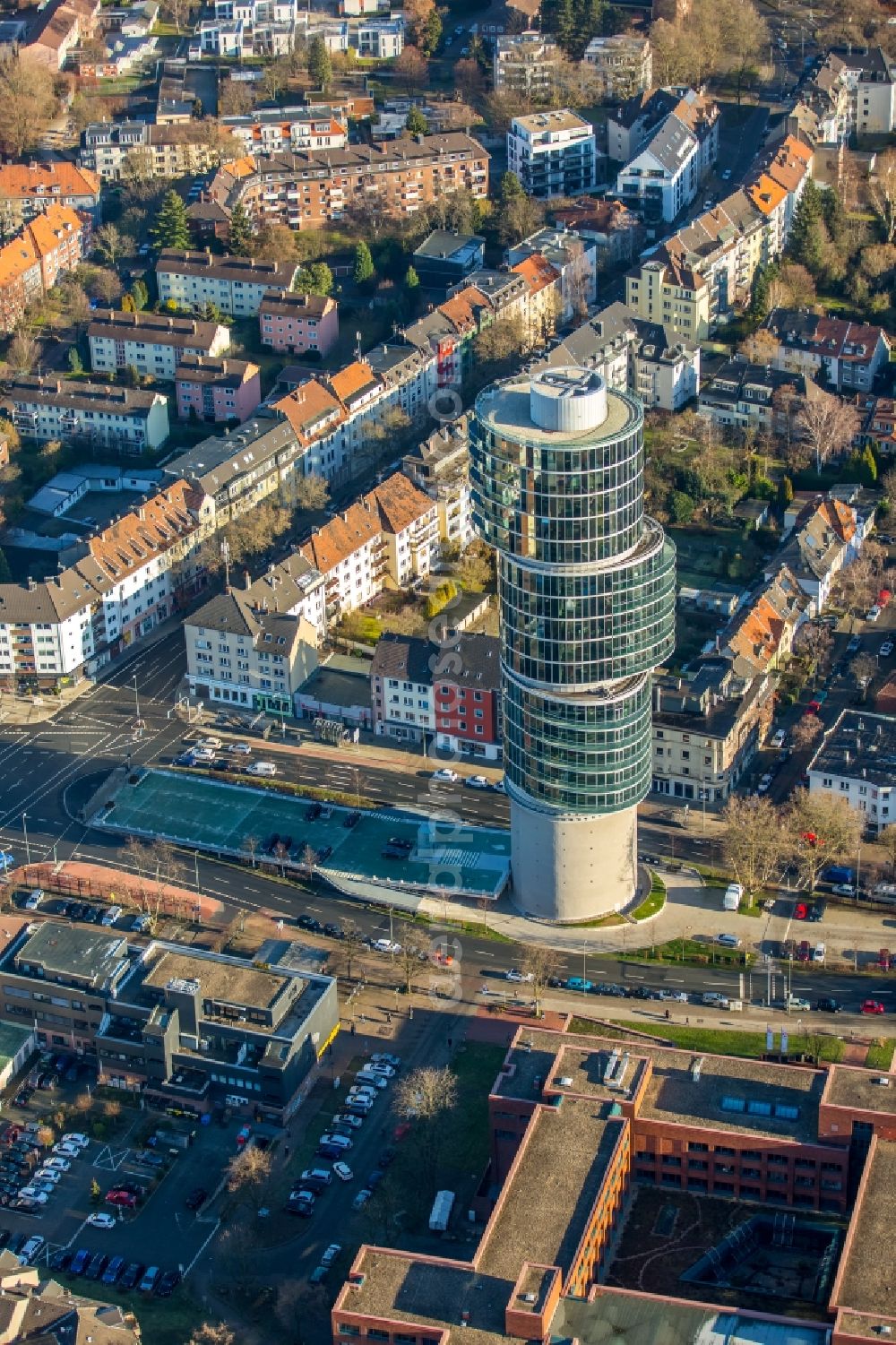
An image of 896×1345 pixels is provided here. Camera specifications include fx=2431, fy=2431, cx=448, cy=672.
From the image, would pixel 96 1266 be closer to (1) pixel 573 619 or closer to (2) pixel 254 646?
(1) pixel 573 619

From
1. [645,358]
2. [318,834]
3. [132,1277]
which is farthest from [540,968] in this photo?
[645,358]

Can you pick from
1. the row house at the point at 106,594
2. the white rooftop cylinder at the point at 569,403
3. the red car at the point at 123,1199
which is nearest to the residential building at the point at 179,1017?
the red car at the point at 123,1199

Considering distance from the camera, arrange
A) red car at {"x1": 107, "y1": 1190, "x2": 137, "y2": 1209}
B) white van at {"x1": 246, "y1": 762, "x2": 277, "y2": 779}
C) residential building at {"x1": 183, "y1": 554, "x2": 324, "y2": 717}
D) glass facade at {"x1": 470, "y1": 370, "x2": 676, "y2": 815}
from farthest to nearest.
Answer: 1. residential building at {"x1": 183, "y1": 554, "x2": 324, "y2": 717}
2. white van at {"x1": 246, "y1": 762, "x2": 277, "y2": 779}
3. glass facade at {"x1": 470, "y1": 370, "x2": 676, "y2": 815}
4. red car at {"x1": 107, "y1": 1190, "x2": 137, "y2": 1209}

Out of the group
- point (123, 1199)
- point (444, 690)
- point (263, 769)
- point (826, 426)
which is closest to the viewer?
point (123, 1199)

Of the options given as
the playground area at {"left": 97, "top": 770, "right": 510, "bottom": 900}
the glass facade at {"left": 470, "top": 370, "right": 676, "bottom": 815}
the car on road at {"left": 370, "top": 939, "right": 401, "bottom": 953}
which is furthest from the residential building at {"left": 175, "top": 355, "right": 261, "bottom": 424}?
the car on road at {"left": 370, "top": 939, "right": 401, "bottom": 953}

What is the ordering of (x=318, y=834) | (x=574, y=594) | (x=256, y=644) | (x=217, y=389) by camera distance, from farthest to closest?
(x=217, y=389), (x=256, y=644), (x=318, y=834), (x=574, y=594)

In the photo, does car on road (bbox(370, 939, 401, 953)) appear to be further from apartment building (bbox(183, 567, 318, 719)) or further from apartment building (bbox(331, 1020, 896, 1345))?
apartment building (bbox(183, 567, 318, 719))
